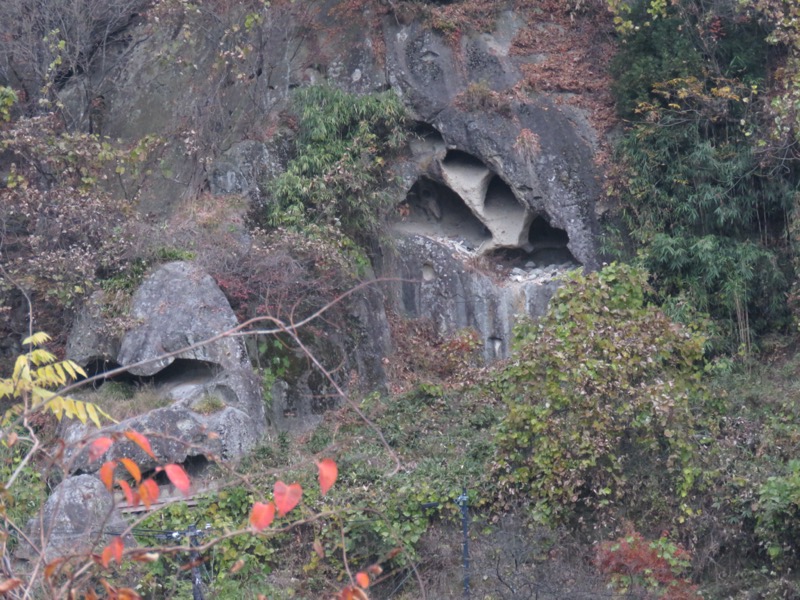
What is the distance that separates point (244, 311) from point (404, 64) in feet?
15.5

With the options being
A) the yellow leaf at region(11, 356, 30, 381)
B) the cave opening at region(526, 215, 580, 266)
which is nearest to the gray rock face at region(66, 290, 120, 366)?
the cave opening at region(526, 215, 580, 266)

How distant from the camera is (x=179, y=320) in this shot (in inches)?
435

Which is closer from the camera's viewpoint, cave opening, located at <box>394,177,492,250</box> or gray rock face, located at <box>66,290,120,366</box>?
gray rock face, located at <box>66,290,120,366</box>

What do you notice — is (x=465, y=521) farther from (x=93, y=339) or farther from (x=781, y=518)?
(x=93, y=339)

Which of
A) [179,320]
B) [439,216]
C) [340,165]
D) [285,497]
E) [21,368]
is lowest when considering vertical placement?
[179,320]

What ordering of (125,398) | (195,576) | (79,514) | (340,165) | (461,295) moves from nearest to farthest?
(195,576), (79,514), (125,398), (340,165), (461,295)

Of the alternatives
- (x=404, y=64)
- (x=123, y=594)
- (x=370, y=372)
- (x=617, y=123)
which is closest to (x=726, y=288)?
(x=617, y=123)

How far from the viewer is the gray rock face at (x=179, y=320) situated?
10922 mm

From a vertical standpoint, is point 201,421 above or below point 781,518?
above

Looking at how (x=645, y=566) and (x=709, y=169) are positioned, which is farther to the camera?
(x=709, y=169)

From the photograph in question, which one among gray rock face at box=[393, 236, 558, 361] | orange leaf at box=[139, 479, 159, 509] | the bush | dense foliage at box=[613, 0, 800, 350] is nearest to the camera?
orange leaf at box=[139, 479, 159, 509]

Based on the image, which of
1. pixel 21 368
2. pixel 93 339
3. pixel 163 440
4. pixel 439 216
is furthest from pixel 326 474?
pixel 439 216

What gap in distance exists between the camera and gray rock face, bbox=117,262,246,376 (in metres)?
10.9

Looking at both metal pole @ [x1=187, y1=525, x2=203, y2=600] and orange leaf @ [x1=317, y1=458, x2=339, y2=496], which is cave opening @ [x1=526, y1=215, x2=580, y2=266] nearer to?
metal pole @ [x1=187, y1=525, x2=203, y2=600]
